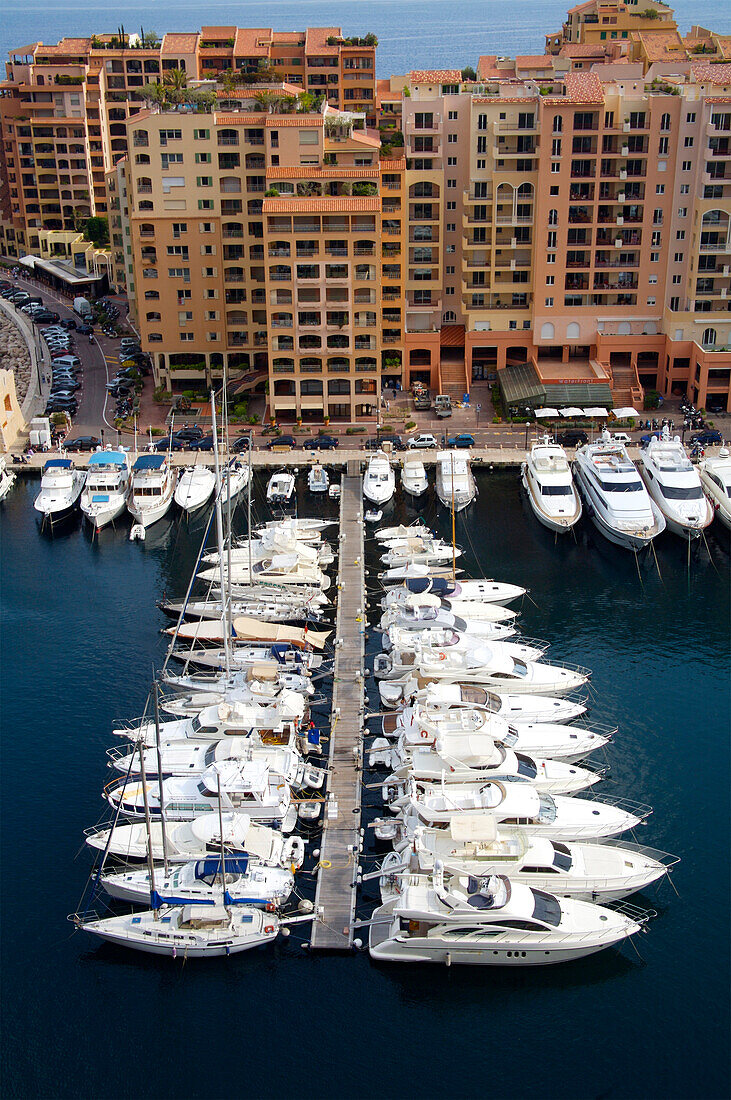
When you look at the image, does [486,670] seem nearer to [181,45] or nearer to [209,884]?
[209,884]

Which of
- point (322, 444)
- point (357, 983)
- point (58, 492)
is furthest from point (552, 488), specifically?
point (357, 983)

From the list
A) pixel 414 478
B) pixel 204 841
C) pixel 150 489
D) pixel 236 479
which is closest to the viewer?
pixel 204 841

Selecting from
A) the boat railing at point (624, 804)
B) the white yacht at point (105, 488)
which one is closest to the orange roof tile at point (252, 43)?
the white yacht at point (105, 488)

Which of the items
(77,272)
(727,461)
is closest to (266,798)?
(727,461)

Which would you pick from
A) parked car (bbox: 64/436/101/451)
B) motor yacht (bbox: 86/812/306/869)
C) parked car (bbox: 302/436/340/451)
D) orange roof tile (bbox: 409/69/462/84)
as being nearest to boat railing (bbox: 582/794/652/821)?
motor yacht (bbox: 86/812/306/869)

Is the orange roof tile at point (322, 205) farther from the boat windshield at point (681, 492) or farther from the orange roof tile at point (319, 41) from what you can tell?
the orange roof tile at point (319, 41)
